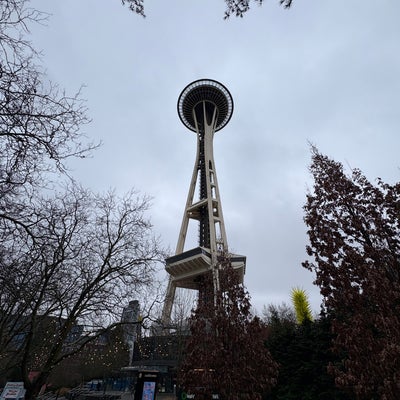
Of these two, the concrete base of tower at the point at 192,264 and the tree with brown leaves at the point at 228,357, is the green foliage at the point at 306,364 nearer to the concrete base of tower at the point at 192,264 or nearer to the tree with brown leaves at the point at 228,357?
the tree with brown leaves at the point at 228,357

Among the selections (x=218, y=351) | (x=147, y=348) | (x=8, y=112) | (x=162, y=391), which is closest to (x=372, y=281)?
(x=218, y=351)

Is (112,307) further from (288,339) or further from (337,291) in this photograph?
(288,339)

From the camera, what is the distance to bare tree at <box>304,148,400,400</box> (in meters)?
4.40

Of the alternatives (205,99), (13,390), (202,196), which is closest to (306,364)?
(13,390)

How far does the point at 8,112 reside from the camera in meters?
3.25

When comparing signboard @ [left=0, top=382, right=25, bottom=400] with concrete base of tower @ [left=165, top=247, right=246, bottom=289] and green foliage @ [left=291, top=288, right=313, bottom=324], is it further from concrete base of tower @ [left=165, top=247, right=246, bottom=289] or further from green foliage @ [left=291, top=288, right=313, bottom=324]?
concrete base of tower @ [left=165, top=247, right=246, bottom=289]

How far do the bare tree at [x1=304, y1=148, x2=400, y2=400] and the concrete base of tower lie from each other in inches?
1188

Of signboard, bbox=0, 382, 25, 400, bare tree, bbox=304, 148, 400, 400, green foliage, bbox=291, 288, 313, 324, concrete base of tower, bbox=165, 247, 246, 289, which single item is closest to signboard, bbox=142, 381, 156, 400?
signboard, bbox=0, 382, 25, 400

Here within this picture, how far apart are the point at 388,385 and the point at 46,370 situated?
26.4ft

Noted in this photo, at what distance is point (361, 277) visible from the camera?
494 centimetres

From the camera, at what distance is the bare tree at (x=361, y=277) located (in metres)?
4.40

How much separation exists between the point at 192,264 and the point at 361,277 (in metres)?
35.6

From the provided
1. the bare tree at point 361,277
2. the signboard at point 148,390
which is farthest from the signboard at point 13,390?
the bare tree at point 361,277

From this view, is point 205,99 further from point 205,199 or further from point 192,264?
point 192,264
